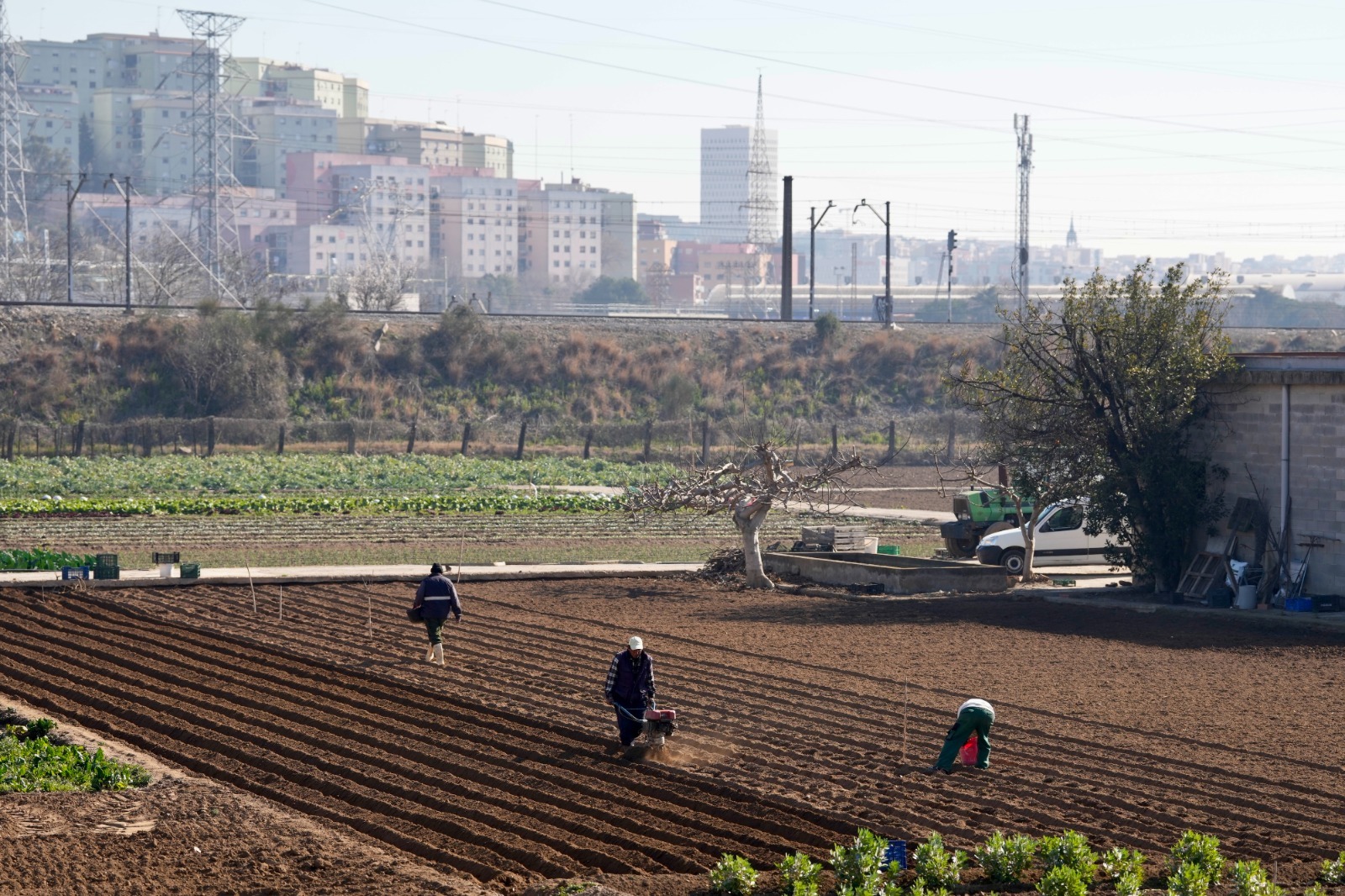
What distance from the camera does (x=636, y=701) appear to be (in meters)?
16.3

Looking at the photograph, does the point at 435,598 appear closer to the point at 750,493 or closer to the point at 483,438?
the point at 750,493

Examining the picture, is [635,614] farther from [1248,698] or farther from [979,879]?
[979,879]

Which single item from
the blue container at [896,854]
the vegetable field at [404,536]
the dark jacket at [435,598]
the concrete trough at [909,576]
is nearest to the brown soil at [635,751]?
the dark jacket at [435,598]

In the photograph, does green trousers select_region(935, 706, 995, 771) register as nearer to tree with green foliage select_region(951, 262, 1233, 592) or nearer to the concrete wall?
the concrete wall

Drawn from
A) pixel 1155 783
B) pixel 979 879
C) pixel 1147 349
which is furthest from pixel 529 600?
pixel 979 879

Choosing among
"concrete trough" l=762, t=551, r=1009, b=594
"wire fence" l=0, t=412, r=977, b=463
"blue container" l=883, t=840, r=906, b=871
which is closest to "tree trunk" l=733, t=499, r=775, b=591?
"concrete trough" l=762, t=551, r=1009, b=594

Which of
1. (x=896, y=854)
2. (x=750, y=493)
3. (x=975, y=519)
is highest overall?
(x=750, y=493)

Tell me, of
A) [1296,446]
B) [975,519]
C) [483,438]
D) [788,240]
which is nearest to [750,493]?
[975,519]

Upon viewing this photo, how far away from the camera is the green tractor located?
36.0 meters

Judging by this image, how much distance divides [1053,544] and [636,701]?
20.2 meters

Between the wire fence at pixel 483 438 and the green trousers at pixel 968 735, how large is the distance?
146 feet

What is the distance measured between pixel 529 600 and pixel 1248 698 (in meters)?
13.1

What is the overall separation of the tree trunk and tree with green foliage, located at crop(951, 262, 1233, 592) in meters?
4.81

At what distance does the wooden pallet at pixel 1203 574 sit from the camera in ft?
95.7
